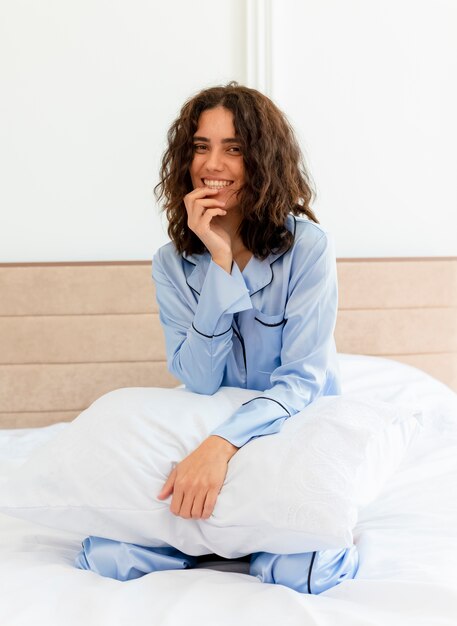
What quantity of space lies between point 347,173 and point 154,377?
1.05 m

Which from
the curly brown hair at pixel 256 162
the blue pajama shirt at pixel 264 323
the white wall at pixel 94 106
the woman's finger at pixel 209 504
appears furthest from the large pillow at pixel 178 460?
the white wall at pixel 94 106

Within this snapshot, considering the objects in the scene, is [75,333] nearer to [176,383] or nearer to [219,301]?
[176,383]

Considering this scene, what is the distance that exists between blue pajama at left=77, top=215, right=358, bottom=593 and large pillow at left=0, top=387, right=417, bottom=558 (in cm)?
7

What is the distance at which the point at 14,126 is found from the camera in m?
2.46

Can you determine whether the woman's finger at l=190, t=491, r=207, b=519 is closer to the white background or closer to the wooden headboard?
the wooden headboard

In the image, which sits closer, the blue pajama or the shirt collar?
the blue pajama

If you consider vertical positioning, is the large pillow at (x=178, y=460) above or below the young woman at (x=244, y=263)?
below

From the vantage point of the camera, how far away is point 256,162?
152 cm

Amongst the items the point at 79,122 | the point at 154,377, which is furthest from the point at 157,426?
the point at 79,122

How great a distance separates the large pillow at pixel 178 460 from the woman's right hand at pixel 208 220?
0.35 meters

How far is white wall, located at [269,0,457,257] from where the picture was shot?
2615 millimetres

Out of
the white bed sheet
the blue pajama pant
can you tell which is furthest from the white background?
the blue pajama pant

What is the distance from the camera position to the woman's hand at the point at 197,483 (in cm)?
118

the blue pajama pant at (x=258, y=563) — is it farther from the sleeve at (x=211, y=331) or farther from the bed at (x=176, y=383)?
the sleeve at (x=211, y=331)
